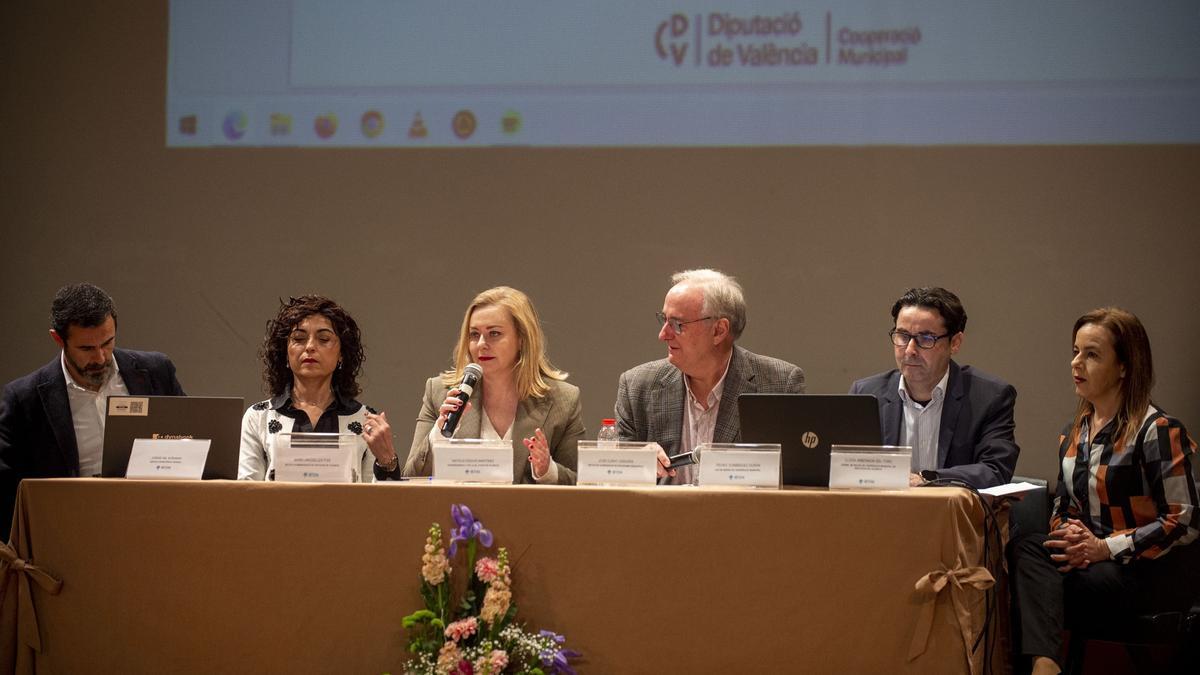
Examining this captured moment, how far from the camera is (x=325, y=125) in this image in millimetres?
4465

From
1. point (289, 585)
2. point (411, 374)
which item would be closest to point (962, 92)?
point (411, 374)

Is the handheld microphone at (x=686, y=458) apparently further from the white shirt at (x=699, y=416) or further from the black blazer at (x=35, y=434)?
the black blazer at (x=35, y=434)

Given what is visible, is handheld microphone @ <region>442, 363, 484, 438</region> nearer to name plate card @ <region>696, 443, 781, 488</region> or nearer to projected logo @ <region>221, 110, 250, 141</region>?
name plate card @ <region>696, 443, 781, 488</region>

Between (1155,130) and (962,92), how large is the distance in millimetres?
762

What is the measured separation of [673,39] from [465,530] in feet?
8.60

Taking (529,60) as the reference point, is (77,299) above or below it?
below

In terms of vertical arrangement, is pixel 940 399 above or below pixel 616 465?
above

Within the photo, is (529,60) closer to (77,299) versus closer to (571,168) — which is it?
(571,168)

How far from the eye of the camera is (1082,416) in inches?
127

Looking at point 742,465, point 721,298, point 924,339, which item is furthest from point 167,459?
point 924,339

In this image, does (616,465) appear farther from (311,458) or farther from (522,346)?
(522,346)

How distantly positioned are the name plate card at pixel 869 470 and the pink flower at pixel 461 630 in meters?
0.87

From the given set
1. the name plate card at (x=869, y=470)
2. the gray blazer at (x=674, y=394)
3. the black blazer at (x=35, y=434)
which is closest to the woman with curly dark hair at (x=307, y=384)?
the black blazer at (x=35, y=434)

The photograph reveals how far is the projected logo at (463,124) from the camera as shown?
4406 millimetres
